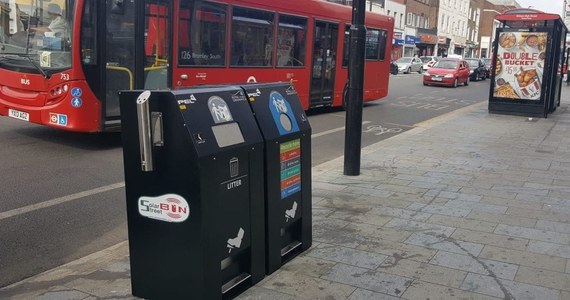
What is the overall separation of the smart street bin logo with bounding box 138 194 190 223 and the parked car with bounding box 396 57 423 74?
41.5 meters

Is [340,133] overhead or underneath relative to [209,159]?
underneath

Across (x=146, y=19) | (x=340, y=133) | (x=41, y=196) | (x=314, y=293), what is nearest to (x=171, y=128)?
(x=314, y=293)

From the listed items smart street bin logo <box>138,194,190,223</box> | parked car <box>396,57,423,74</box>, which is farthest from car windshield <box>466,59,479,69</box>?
smart street bin logo <box>138,194,190,223</box>

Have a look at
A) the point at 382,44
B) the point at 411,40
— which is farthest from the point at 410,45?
the point at 382,44

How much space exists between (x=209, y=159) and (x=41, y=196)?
374cm

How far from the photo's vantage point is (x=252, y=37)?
1127 cm

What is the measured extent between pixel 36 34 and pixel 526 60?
1191cm

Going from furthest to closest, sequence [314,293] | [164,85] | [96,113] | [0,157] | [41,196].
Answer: [164,85] < [96,113] < [0,157] < [41,196] < [314,293]

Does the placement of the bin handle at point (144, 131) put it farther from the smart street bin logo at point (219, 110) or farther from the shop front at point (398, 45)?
the shop front at point (398, 45)

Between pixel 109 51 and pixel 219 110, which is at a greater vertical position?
pixel 109 51

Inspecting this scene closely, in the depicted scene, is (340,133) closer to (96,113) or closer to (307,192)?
(96,113)

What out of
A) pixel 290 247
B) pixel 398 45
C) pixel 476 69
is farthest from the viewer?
pixel 398 45

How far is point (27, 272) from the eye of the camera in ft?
13.7

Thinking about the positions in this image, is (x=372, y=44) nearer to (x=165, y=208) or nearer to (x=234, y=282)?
(x=234, y=282)
